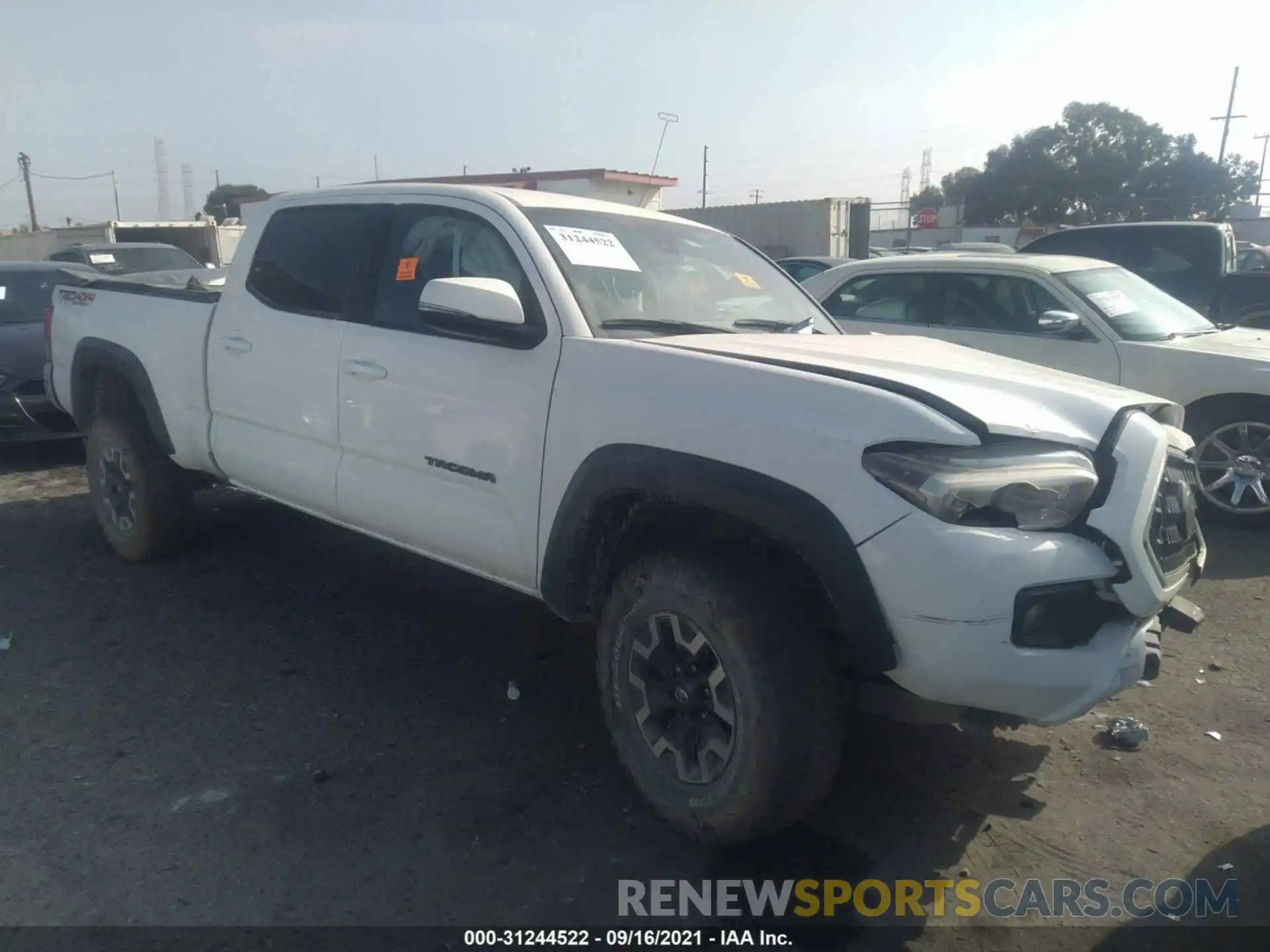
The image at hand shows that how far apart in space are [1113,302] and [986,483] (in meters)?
5.05

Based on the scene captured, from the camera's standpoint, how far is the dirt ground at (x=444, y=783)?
2.86 m

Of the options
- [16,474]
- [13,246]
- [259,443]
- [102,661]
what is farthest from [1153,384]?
[13,246]

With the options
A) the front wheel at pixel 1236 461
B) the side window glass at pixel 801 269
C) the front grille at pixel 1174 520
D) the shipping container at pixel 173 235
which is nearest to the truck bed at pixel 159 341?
the front grille at pixel 1174 520

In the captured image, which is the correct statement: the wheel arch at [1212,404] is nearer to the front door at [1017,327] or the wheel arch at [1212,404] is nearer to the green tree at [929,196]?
the front door at [1017,327]

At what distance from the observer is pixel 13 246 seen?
25.6m

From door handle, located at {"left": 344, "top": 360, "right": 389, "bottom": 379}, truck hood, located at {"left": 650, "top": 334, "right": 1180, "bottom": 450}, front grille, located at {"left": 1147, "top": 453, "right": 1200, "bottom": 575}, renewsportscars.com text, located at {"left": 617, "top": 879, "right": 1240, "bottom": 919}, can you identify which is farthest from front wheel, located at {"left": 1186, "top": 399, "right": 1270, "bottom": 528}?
door handle, located at {"left": 344, "top": 360, "right": 389, "bottom": 379}

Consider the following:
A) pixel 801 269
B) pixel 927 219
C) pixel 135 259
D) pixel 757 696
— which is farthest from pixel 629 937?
pixel 927 219

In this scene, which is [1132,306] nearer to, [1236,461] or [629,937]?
[1236,461]

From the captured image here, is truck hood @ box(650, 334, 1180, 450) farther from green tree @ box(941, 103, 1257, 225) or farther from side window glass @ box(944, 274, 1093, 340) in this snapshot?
green tree @ box(941, 103, 1257, 225)

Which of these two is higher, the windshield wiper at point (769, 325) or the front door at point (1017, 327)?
the windshield wiper at point (769, 325)

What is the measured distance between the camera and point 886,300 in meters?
7.59

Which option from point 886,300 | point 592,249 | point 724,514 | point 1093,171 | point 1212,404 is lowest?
point 1212,404

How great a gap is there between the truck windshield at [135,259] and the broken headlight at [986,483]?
11.9 metres

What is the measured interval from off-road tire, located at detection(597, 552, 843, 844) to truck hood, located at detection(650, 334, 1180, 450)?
2.12ft
